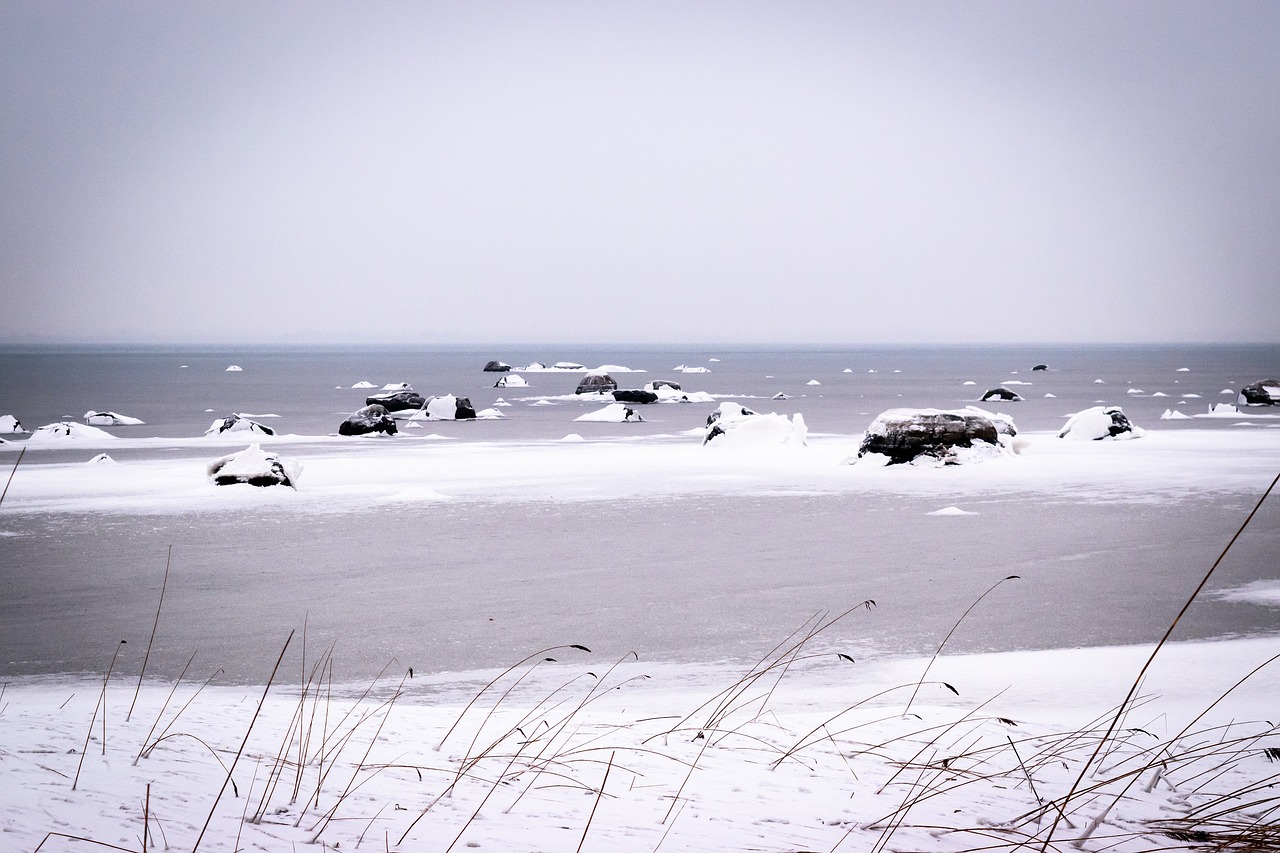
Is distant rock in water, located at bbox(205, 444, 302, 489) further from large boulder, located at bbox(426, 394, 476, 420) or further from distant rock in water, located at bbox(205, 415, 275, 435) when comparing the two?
large boulder, located at bbox(426, 394, 476, 420)

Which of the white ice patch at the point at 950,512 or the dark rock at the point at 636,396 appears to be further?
the dark rock at the point at 636,396

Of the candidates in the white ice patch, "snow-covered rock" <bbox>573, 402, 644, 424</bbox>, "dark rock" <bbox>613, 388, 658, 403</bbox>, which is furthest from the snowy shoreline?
"dark rock" <bbox>613, 388, 658, 403</bbox>

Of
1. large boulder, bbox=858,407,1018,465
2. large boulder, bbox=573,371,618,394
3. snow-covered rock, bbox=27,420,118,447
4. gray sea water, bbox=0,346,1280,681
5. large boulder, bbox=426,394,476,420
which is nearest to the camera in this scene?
gray sea water, bbox=0,346,1280,681

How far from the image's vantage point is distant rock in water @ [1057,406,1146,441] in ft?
67.8

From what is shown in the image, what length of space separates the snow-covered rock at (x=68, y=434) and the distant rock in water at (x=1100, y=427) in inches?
791

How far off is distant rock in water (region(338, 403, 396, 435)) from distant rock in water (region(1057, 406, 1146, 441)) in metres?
14.3

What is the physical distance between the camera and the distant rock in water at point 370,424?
78.1 feet

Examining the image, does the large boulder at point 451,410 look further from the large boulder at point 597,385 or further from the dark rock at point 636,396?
the large boulder at point 597,385

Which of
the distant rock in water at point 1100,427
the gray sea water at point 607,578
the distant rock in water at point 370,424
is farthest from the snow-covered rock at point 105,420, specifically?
the distant rock in water at point 1100,427

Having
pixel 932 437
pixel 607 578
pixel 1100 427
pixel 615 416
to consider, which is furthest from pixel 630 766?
pixel 615 416

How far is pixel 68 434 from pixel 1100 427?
70.7 feet

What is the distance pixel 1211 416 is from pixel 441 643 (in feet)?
93.5

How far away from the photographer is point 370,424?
78.1ft

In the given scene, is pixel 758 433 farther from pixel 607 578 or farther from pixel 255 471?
pixel 607 578
